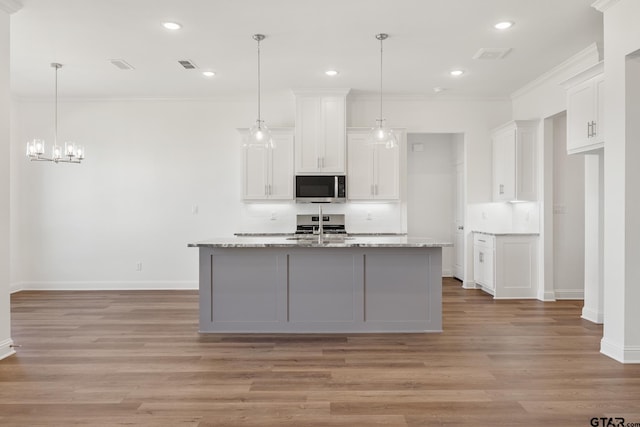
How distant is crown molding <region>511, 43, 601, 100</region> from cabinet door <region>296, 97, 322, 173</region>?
283 centimetres

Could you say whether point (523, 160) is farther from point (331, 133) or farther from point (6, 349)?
point (6, 349)

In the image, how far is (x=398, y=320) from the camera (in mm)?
4207

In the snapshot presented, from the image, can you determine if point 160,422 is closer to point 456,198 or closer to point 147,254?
point 147,254

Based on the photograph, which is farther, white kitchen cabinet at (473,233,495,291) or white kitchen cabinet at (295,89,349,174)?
white kitchen cabinet at (295,89,349,174)

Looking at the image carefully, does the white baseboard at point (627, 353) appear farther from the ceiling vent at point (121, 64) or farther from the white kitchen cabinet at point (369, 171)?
the ceiling vent at point (121, 64)

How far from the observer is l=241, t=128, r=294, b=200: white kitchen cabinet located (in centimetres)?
632

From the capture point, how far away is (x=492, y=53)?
4.85 metres

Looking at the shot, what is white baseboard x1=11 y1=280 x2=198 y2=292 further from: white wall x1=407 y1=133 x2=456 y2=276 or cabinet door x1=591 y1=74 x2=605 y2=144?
cabinet door x1=591 y1=74 x2=605 y2=144

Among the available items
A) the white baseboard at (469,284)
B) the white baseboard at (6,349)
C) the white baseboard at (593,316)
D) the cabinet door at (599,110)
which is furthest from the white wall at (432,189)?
the white baseboard at (6,349)

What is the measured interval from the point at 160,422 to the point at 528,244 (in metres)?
5.02

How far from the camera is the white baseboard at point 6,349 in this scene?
350 cm

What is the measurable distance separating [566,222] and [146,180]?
231 inches

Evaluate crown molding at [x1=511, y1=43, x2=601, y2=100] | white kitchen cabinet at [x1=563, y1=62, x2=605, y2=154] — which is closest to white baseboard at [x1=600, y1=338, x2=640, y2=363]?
white kitchen cabinet at [x1=563, y1=62, x2=605, y2=154]

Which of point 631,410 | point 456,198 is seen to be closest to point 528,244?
point 456,198
